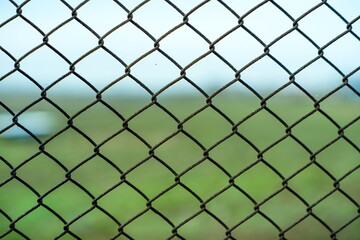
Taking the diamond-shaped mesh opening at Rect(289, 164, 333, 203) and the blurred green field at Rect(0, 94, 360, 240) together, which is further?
the diamond-shaped mesh opening at Rect(289, 164, 333, 203)

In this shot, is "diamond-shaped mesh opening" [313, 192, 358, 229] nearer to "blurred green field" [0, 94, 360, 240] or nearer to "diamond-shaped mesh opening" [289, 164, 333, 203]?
"blurred green field" [0, 94, 360, 240]

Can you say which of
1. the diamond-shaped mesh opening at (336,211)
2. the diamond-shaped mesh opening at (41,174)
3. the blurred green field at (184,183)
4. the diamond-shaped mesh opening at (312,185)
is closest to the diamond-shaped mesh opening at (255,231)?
the blurred green field at (184,183)

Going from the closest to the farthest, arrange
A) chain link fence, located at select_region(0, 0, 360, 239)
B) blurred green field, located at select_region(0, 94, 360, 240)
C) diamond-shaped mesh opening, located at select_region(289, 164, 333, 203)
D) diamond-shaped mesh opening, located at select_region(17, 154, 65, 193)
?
chain link fence, located at select_region(0, 0, 360, 239)
blurred green field, located at select_region(0, 94, 360, 240)
diamond-shaped mesh opening, located at select_region(289, 164, 333, 203)
diamond-shaped mesh opening, located at select_region(17, 154, 65, 193)

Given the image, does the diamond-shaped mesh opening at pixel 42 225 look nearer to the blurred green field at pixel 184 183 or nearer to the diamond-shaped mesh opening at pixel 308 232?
the blurred green field at pixel 184 183

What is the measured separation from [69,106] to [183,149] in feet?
36.0

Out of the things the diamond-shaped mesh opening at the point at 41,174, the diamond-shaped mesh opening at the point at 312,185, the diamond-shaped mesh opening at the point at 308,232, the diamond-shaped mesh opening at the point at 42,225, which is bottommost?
the diamond-shaped mesh opening at the point at 308,232

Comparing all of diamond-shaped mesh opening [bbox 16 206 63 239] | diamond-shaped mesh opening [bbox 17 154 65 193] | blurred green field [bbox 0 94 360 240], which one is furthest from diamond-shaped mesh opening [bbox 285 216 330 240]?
diamond-shaped mesh opening [bbox 17 154 65 193]

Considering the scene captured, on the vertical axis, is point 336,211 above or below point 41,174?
below

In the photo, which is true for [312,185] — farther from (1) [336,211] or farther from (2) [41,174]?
(2) [41,174]

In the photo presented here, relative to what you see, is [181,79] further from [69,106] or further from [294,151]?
[69,106]

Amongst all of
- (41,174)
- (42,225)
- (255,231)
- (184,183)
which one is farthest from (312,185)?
(41,174)

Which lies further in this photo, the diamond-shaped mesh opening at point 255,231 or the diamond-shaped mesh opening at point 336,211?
the diamond-shaped mesh opening at point 336,211

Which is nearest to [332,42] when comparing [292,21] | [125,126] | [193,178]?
[292,21]

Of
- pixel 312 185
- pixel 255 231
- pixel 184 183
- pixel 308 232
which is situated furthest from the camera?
pixel 184 183
